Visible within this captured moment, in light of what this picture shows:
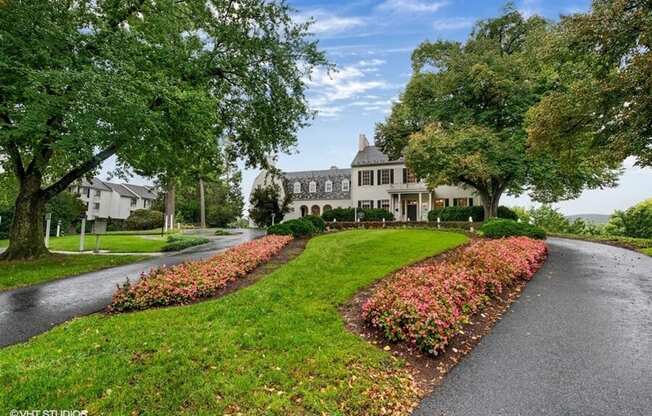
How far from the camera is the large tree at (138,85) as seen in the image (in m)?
8.74

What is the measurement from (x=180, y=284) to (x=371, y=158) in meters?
29.7

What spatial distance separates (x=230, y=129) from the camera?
598 inches

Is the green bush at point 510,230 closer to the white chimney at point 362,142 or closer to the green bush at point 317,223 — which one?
the green bush at point 317,223

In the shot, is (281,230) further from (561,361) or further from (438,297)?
(561,361)

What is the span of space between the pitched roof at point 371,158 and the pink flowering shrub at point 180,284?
26.1 meters

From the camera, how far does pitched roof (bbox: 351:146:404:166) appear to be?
Result: 112ft

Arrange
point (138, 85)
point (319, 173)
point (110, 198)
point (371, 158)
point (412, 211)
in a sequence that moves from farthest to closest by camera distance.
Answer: point (110, 198) < point (319, 173) < point (371, 158) < point (412, 211) < point (138, 85)

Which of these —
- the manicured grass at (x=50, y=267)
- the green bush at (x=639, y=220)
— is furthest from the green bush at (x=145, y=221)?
the green bush at (x=639, y=220)

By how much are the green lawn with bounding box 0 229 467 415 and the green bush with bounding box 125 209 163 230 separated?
33.4 meters

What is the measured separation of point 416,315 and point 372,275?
12.0 feet

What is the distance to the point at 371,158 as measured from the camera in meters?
35.0

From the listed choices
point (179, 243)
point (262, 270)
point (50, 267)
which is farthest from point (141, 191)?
point (262, 270)

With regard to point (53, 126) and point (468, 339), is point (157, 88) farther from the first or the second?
point (468, 339)

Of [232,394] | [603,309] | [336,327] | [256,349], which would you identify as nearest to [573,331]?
[603,309]
